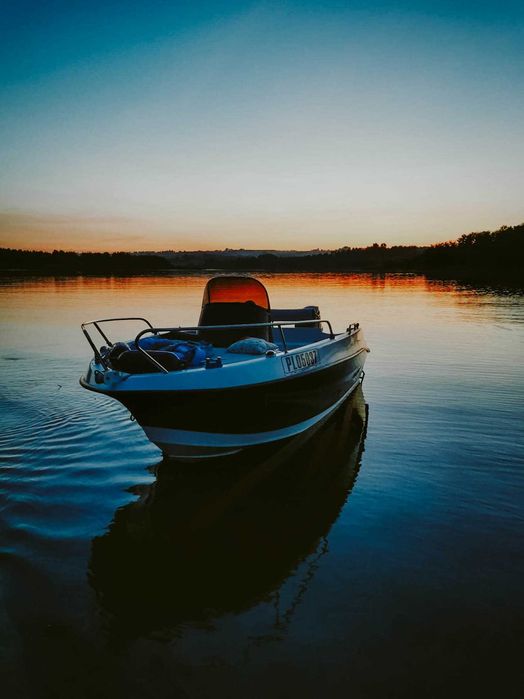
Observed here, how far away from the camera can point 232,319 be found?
8.02 meters

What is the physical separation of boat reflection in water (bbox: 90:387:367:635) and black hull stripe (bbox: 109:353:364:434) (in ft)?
1.93

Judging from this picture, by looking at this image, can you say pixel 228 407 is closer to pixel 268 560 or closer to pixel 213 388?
pixel 213 388

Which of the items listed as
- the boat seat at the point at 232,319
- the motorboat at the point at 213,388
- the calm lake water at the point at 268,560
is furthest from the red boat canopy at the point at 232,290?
the calm lake water at the point at 268,560

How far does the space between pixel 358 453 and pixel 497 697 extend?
174 inches

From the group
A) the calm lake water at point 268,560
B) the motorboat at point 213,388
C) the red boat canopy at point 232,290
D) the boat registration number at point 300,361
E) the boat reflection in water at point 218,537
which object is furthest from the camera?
the red boat canopy at point 232,290

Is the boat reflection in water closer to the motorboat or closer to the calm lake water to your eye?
the calm lake water

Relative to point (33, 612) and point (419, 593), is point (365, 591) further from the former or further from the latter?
point (33, 612)

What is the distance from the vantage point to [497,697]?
290cm

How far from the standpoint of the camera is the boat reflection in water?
3801 millimetres

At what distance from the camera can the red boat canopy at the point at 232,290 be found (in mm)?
8227

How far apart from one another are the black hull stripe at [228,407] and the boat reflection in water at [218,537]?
59 centimetres

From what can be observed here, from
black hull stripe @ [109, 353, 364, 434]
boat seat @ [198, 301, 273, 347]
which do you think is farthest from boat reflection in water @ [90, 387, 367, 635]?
boat seat @ [198, 301, 273, 347]

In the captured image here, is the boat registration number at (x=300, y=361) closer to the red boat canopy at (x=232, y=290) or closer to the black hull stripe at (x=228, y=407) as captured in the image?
the black hull stripe at (x=228, y=407)

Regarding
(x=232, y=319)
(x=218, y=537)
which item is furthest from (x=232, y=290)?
(x=218, y=537)
